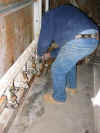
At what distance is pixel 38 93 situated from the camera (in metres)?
2.24

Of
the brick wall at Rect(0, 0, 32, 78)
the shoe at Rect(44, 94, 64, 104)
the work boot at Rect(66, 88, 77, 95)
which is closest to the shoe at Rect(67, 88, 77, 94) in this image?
the work boot at Rect(66, 88, 77, 95)

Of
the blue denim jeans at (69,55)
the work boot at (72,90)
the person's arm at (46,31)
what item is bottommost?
the work boot at (72,90)

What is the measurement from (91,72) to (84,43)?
129 cm

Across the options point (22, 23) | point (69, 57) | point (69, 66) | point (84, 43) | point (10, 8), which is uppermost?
point (10, 8)

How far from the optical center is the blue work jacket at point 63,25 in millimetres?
1705

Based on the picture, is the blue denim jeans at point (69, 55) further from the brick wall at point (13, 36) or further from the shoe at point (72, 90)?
the brick wall at point (13, 36)

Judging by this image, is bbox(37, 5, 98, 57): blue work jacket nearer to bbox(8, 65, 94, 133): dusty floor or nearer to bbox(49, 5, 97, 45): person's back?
bbox(49, 5, 97, 45): person's back

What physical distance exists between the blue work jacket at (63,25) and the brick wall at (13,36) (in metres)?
0.25

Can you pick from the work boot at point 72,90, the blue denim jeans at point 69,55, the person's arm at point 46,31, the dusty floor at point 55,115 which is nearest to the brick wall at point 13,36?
the person's arm at point 46,31

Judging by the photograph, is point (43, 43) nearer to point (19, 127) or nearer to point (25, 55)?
point (25, 55)

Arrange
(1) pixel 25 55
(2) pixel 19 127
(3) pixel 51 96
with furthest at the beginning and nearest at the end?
(3) pixel 51 96
(1) pixel 25 55
(2) pixel 19 127

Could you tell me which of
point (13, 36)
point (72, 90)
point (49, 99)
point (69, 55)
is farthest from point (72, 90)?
point (13, 36)

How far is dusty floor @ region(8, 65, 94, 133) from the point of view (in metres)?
1.65

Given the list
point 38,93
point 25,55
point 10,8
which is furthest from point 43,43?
point 38,93
